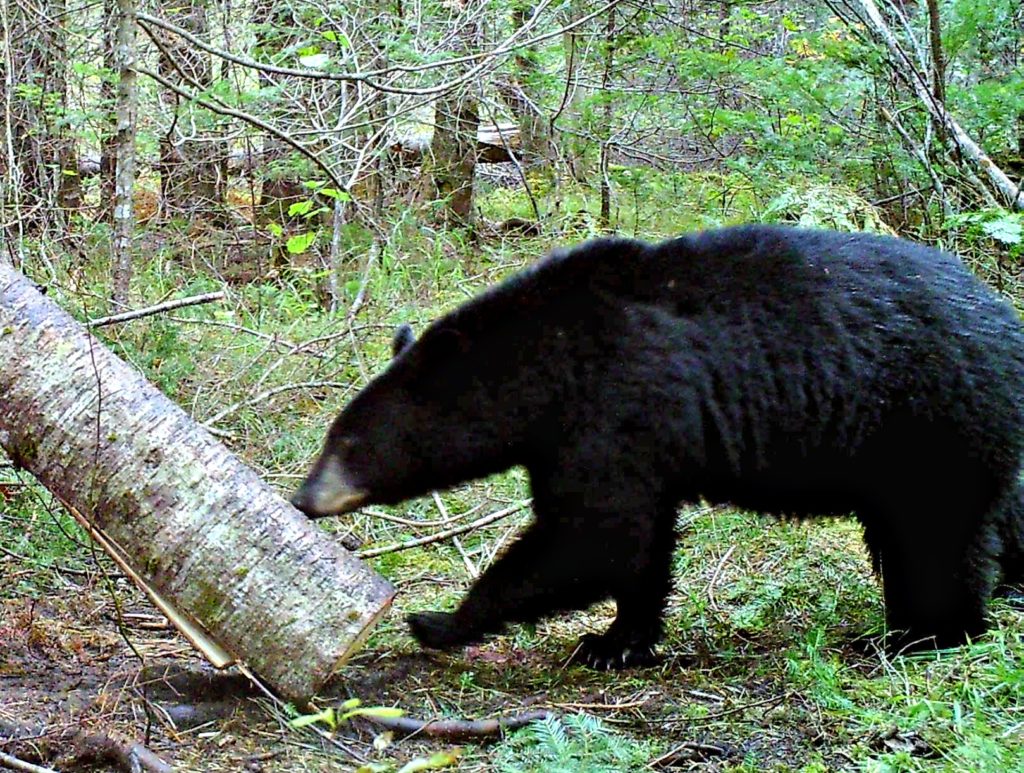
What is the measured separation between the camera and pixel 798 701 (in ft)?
12.1

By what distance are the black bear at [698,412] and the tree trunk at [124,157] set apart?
284 centimetres

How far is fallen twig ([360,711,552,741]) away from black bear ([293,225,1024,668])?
0.53 m

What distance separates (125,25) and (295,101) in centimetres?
158

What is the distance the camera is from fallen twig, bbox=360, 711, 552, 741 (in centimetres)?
344

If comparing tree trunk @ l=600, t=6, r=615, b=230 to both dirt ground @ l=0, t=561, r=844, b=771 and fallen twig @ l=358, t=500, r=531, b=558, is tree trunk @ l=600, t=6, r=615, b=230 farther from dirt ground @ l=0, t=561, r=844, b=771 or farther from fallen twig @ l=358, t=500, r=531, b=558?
dirt ground @ l=0, t=561, r=844, b=771

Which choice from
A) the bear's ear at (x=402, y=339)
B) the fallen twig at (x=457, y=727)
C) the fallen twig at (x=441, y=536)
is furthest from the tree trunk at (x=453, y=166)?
the fallen twig at (x=457, y=727)

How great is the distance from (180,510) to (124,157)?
146 inches

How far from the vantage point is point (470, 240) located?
11.0 metres

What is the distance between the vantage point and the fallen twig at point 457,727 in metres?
3.44

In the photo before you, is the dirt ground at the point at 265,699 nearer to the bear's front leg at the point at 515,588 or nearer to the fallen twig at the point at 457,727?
the fallen twig at the point at 457,727

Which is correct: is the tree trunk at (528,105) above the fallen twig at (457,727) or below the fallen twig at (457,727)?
above

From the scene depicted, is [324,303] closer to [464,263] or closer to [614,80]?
[464,263]

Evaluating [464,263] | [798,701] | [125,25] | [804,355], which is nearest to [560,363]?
[804,355]

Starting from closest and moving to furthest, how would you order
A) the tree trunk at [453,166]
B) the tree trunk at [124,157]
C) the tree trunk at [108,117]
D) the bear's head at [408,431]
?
the bear's head at [408,431]
the tree trunk at [124,157]
the tree trunk at [108,117]
the tree trunk at [453,166]
